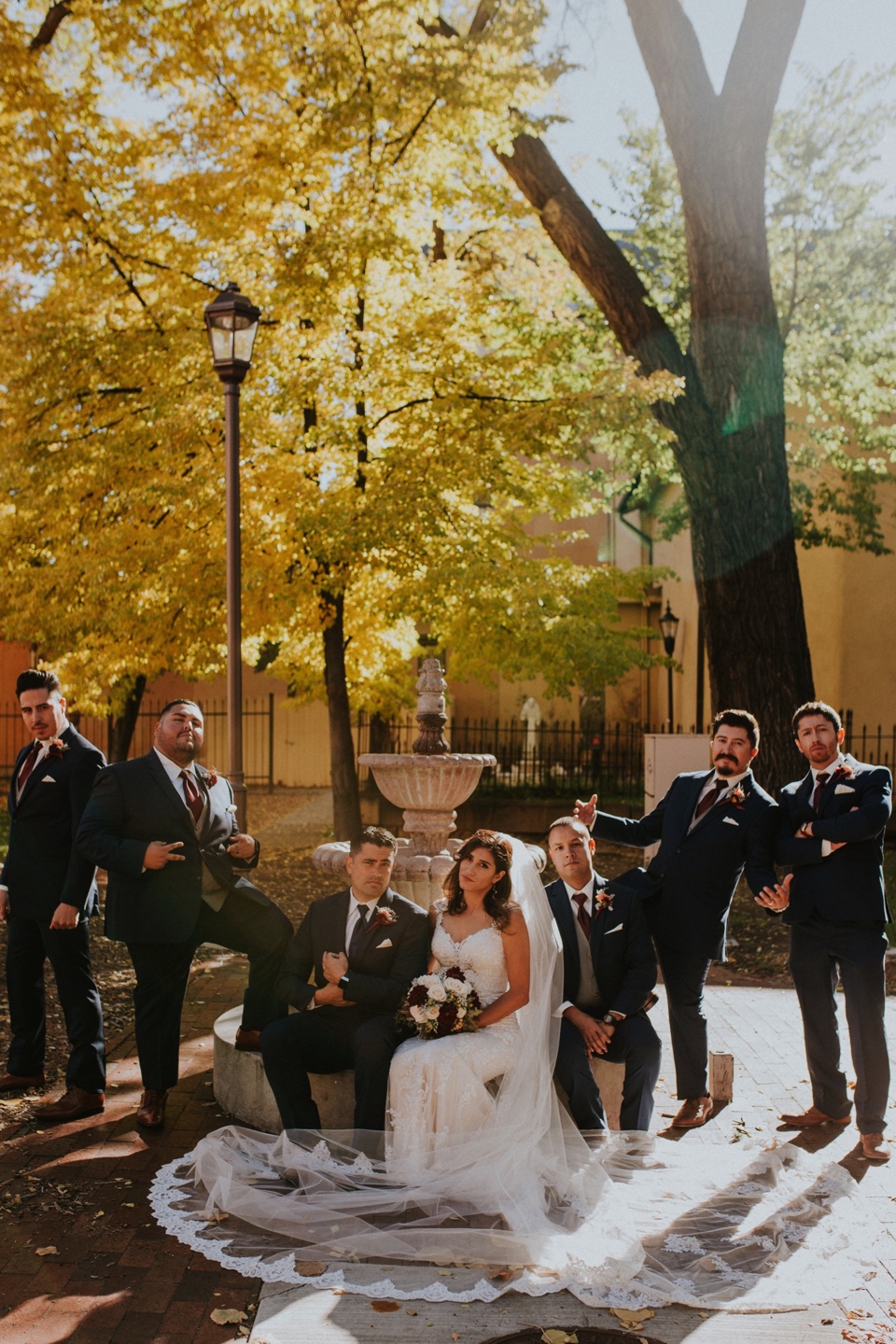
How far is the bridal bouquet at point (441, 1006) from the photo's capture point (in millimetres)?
5066

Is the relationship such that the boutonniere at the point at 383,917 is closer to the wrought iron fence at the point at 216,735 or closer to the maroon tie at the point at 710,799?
the maroon tie at the point at 710,799

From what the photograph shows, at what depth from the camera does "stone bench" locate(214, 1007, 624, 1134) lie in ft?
17.9

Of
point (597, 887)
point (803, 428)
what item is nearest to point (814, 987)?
point (597, 887)

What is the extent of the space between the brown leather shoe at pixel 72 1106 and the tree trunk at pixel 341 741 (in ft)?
26.2

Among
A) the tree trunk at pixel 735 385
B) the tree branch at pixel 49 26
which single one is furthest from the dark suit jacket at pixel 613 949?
the tree branch at pixel 49 26

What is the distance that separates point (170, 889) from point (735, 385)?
27.5ft

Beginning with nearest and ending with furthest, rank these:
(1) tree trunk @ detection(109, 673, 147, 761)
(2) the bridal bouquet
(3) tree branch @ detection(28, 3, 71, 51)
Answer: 1. (2) the bridal bouquet
2. (3) tree branch @ detection(28, 3, 71, 51)
3. (1) tree trunk @ detection(109, 673, 147, 761)

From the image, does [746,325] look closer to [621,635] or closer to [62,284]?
[621,635]

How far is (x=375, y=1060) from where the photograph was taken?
16.6 ft

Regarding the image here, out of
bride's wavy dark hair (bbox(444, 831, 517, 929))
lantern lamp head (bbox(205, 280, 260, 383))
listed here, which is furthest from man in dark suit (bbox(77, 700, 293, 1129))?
lantern lamp head (bbox(205, 280, 260, 383))

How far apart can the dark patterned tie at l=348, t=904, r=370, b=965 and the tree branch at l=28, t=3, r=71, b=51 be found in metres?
10.3

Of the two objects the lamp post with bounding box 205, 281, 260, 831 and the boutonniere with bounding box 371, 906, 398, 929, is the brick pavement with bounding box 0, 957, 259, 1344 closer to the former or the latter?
the boutonniere with bounding box 371, 906, 398, 929

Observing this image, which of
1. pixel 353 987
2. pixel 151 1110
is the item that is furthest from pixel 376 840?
pixel 151 1110

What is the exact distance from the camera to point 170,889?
5.58m
